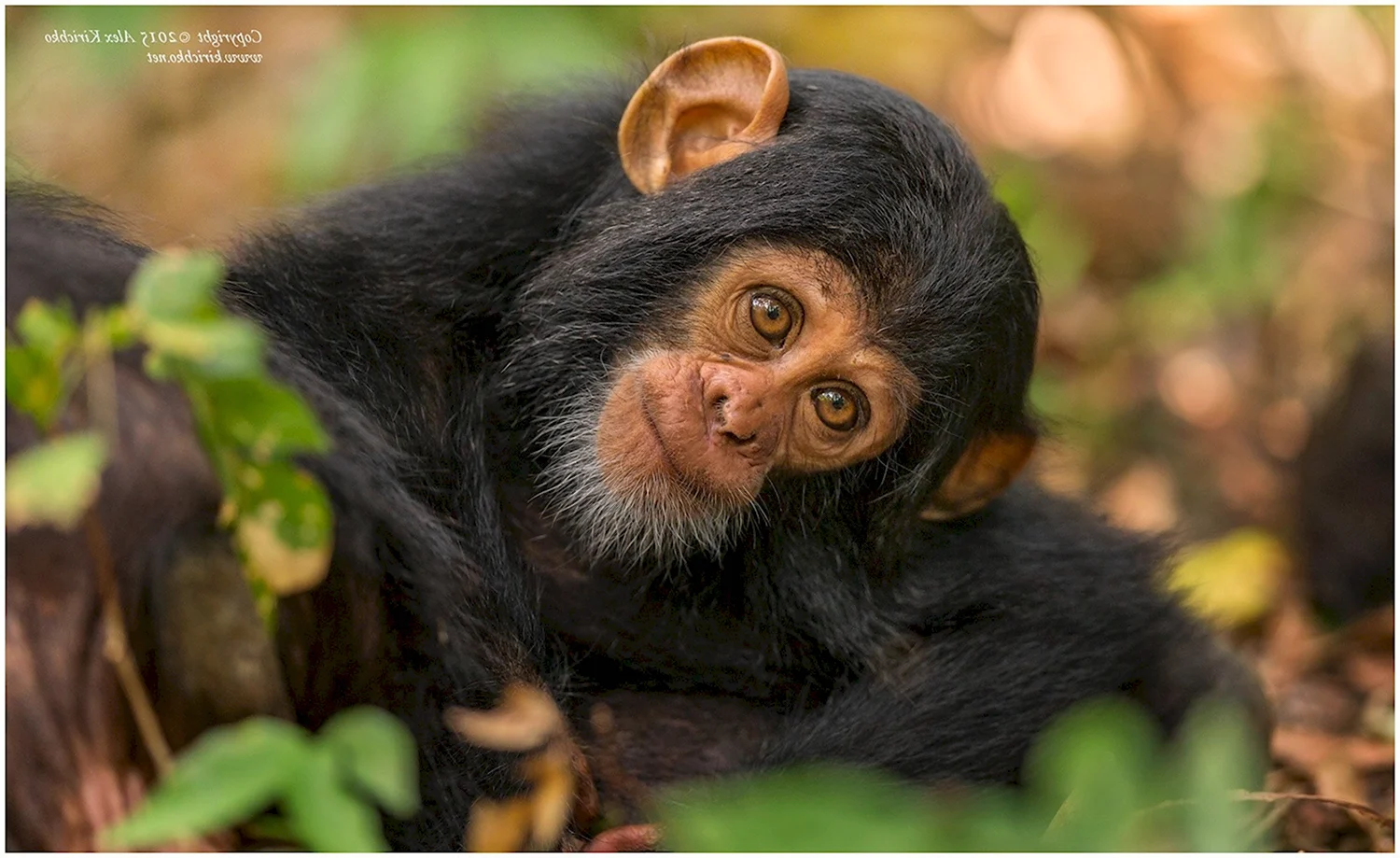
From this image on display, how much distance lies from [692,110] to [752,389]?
45.6 inches

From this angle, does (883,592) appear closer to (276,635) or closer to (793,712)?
(793,712)

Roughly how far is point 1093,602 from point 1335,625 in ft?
9.02

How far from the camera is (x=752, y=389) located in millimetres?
4867

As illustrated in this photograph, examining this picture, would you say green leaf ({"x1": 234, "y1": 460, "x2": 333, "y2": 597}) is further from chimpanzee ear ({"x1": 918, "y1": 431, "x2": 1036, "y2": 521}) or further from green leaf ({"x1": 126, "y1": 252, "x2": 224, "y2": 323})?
chimpanzee ear ({"x1": 918, "y1": 431, "x2": 1036, "y2": 521})

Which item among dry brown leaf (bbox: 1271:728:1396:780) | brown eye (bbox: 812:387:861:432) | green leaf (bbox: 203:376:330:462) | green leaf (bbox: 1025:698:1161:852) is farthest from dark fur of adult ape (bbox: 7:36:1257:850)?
green leaf (bbox: 1025:698:1161:852)

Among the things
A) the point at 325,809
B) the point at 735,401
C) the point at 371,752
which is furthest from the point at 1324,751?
the point at 325,809

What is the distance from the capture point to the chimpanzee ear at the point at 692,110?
532 centimetres

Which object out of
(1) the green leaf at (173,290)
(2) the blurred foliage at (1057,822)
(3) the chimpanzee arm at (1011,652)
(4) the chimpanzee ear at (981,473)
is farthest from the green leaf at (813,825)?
(4) the chimpanzee ear at (981,473)

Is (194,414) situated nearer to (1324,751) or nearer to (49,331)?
(49,331)

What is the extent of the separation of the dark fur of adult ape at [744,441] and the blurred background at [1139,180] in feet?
2.52

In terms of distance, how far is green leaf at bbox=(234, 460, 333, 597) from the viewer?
3.14 meters

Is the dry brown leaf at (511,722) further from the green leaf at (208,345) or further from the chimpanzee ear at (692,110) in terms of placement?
the chimpanzee ear at (692,110)

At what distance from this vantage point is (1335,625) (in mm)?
7738

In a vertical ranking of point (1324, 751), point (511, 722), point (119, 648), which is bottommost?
point (1324, 751)
